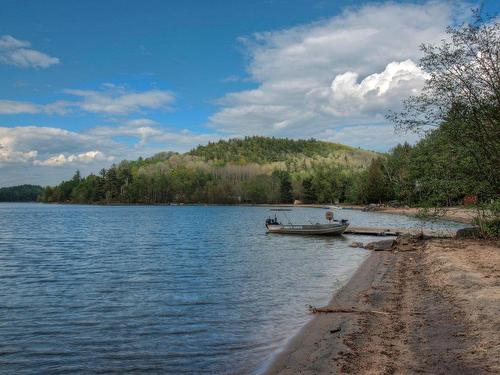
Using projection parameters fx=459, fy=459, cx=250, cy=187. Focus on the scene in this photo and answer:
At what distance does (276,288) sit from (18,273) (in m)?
15.1

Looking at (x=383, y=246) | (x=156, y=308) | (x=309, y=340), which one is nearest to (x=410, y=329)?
(x=309, y=340)

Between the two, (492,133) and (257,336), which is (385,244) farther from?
(257,336)

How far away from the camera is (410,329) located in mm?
12438

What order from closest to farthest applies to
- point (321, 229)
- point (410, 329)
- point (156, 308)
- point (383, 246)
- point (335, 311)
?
point (410, 329)
point (335, 311)
point (156, 308)
point (383, 246)
point (321, 229)

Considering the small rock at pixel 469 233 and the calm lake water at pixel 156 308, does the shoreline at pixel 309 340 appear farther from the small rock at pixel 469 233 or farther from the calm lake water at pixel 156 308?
the small rock at pixel 469 233

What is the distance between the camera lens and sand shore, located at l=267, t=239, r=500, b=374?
31.4 feet

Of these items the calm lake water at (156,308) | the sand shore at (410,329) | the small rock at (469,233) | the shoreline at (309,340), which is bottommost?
the calm lake water at (156,308)

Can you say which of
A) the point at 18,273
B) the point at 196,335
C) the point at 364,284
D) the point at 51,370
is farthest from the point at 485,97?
the point at 18,273

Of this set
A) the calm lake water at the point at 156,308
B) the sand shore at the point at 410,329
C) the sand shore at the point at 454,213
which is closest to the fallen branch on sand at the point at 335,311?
the sand shore at the point at 410,329

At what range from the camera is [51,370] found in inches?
429

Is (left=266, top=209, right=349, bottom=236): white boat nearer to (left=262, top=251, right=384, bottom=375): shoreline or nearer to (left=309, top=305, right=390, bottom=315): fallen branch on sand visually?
(left=262, top=251, right=384, bottom=375): shoreline

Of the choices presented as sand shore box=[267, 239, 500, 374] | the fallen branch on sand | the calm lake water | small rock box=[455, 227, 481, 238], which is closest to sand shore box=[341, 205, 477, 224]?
small rock box=[455, 227, 481, 238]

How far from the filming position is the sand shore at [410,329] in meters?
9.58

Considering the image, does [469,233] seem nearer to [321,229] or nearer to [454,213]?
[454,213]
